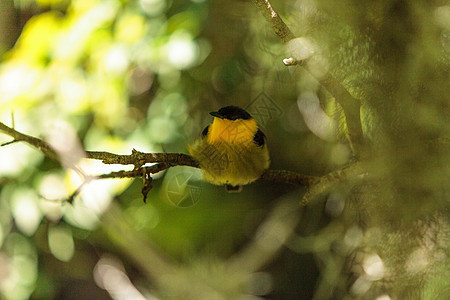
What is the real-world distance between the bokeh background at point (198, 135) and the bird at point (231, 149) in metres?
0.02

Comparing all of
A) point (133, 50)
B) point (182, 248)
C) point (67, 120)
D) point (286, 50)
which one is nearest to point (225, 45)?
point (286, 50)

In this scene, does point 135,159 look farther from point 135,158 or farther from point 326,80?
point 326,80

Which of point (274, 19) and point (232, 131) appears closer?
point (274, 19)

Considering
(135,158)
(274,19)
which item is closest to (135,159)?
(135,158)

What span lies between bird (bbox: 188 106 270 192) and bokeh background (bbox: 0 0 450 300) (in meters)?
0.02

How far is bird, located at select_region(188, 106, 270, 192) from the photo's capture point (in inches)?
10.4

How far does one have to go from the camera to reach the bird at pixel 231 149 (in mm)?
264

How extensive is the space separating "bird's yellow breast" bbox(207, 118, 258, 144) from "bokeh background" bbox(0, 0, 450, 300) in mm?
15

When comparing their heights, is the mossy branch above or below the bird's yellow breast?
above

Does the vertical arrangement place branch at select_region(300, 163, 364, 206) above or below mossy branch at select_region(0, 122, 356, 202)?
below

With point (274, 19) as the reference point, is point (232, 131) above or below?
below

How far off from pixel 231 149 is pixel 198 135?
0.04 metres

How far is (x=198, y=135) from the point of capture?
301mm

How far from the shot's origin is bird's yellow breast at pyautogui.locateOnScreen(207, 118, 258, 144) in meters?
0.27
